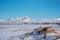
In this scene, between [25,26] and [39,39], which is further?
[25,26]

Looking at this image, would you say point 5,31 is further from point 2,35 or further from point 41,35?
point 41,35

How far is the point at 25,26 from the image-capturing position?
2646mm

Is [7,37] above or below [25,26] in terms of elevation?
Result: below

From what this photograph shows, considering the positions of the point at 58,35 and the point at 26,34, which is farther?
the point at 26,34

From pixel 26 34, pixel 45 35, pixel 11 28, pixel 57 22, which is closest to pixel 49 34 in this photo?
pixel 45 35

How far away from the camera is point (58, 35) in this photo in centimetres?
238

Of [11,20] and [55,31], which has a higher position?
[11,20]

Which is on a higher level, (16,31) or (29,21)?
(29,21)

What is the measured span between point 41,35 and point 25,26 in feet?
1.15

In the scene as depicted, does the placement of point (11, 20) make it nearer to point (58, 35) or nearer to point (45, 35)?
point (45, 35)

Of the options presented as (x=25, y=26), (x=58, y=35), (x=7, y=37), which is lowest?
(x=58, y=35)

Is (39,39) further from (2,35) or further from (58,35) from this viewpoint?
(2,35)

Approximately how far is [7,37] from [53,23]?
2.74ft

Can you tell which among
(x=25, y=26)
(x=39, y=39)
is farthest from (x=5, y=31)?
(x=39, y=39)
